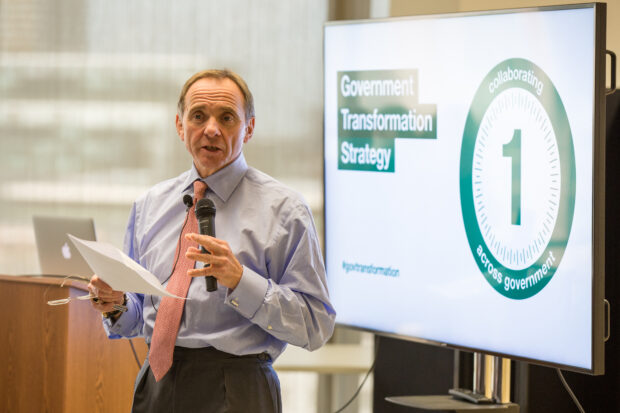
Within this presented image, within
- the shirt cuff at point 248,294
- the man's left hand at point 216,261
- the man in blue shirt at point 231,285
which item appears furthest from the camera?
the man in blue shirt at point 231,285

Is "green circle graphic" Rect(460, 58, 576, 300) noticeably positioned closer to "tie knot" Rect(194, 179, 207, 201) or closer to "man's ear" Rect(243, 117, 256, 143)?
"man's ear" Rect(243, 117, 256, 143)

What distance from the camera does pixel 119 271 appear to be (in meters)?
2.13

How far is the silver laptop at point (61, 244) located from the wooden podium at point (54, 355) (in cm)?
26

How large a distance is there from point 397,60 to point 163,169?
7.21ft

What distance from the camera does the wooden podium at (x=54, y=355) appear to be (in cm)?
321

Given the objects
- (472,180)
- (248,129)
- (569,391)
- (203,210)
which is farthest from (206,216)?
(569,391)

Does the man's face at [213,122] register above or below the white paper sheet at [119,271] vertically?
above

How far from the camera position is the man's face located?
238 cm

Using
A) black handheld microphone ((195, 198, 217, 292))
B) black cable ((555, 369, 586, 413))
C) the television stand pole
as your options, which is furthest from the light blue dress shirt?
black cable ((555, 369, 586, 413))

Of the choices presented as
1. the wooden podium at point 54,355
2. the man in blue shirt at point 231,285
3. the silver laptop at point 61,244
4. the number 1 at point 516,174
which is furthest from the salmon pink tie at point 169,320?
the silver laptop at point 61,244

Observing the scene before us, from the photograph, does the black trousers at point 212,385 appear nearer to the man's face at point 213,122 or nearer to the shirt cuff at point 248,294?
the shirt cuff at point 248,294

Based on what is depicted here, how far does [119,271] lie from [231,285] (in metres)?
0.29

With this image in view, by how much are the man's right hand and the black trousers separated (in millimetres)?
233

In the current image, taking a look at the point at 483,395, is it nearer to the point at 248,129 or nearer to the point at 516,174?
the point at 516,174
